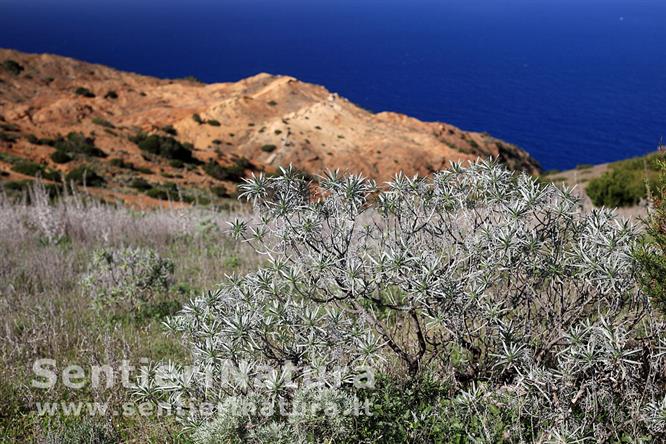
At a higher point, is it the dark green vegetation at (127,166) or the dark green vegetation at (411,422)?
the dark green vegetation at (127,166)

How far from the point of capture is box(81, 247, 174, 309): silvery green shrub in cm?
574

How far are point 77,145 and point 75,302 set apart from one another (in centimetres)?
2618

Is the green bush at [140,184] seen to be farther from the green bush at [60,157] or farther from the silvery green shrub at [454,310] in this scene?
the silvery green shrub at [454,310]

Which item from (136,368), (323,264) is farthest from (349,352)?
(136,368)

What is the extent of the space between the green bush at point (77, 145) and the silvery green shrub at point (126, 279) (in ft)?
81.9

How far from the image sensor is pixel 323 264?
3191mm

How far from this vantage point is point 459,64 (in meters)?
132

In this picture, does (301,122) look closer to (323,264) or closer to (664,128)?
(323,264)

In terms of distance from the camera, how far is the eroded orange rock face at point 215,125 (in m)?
31.0

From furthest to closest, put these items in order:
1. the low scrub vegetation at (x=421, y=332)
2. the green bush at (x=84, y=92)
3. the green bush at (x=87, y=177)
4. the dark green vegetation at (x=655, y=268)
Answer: the green bush at (x=84, y=92) < the green bush at (x=87, y=177) < the dark green vegetation at (x=655, y=268) < the low scrub vegetation at (x=421, y=332)

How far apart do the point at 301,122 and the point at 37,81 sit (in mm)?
17782

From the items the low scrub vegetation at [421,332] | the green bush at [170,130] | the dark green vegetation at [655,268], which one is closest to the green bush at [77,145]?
the green bush at [170,130]

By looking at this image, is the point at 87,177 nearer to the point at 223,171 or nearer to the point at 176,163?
the point at 176,163

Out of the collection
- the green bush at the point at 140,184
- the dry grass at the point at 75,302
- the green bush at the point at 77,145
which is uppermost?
the green bush at the point at 77,145
